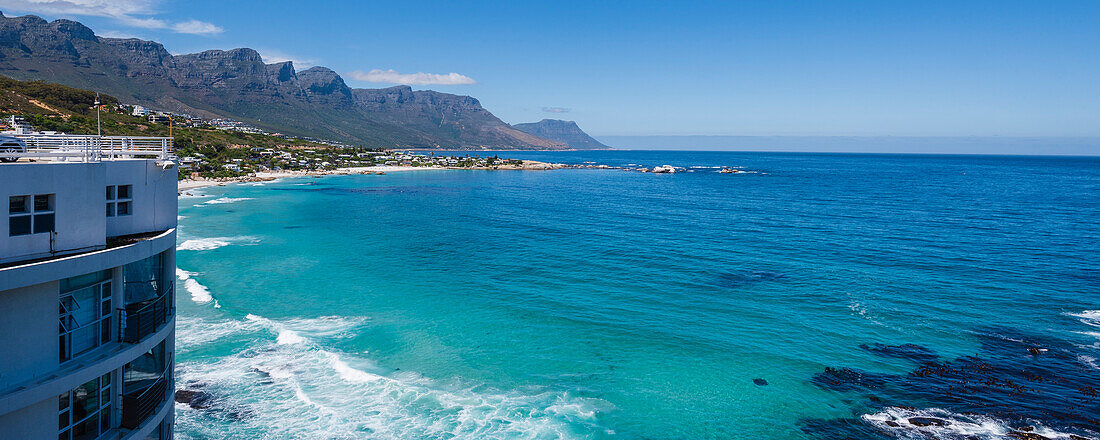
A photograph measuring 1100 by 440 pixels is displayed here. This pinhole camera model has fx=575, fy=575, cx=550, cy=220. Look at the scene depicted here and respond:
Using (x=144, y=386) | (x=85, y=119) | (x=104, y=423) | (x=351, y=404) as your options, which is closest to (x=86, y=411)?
(x=104, y=423)

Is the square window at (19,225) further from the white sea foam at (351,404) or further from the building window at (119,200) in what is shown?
the white sea foam at (351,404)

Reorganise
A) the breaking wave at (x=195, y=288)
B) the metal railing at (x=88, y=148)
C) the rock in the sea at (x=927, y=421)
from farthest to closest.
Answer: the breaking wave at (x=195, y=288), the rock in the sea at (x=927, y=421), the metal railing at (x=88, y=148)

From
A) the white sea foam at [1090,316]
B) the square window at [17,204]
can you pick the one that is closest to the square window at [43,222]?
the square window at [17,204]

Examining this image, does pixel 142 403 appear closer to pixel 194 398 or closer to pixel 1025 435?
pixel 194 398

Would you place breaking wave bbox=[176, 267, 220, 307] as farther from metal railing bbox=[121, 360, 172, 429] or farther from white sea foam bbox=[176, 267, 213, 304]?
metal railing bbox=[121, 360, 172, 429]

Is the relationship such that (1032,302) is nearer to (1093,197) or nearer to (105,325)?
(105,325)

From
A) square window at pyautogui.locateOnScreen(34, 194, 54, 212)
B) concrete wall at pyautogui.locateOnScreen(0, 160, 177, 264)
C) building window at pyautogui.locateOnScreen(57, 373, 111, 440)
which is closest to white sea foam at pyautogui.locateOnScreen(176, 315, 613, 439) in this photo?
building window at pyautogui.locateOnScreen(57, 373, 111, 440)

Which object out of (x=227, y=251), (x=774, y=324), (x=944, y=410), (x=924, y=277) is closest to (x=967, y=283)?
(x=924, y=277)
